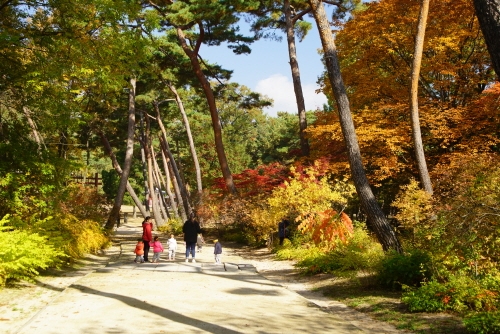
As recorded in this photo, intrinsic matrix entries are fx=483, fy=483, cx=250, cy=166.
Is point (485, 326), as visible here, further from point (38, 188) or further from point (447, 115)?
point (447, 115)

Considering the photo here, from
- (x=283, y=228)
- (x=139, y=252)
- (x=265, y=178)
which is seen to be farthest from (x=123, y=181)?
(x=283, y=228)

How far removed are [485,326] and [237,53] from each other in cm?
2015

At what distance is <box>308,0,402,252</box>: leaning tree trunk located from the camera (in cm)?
1057

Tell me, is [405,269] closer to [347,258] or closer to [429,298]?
[429,298]

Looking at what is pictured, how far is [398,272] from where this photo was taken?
9.19m

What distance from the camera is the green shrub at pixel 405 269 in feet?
28.9

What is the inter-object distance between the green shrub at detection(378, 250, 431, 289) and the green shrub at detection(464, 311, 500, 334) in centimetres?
240

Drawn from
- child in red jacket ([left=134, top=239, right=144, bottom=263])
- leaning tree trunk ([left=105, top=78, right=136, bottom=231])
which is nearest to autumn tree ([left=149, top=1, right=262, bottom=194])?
leaning tree trunk ([left=105, top=78, right=136, bottom=231])

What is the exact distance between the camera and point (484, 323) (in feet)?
19.4

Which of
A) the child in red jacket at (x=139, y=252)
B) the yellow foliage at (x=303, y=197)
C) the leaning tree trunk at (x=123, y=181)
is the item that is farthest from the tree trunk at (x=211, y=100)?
the child in red jacket at (x=139, y=252)

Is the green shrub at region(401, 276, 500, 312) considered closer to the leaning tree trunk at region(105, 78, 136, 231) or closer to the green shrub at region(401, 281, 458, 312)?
the green shrub at region(401, 281, 458, 312)

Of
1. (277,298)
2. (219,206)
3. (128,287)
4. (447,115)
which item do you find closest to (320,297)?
(277,298)

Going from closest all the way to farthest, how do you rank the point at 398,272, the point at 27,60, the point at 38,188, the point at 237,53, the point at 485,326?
the point at 485,326 → the point at 398,272 → the point at 38,188 → the point at 27,60 → the point at 237,53

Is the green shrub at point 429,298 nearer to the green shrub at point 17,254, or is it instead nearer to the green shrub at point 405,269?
the green shrub at point 405,269
